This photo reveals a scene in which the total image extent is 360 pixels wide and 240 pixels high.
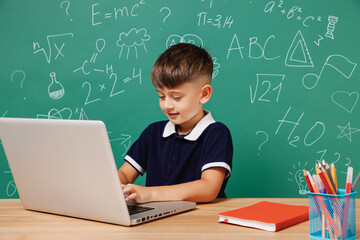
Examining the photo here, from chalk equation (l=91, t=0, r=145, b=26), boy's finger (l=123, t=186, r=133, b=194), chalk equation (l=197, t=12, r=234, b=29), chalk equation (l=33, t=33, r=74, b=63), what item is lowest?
boy's finger (l=123, t=186, r=133, b=194)

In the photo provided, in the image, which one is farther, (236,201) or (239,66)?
(239,66)

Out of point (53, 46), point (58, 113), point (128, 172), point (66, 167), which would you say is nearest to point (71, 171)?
point (66, 167)

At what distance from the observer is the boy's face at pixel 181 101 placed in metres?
1.55

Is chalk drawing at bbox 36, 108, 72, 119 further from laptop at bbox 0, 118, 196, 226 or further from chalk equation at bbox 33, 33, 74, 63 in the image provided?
laptop at bbox 0, 118, 196, 226

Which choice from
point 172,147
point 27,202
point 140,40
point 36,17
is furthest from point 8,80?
point 27,202

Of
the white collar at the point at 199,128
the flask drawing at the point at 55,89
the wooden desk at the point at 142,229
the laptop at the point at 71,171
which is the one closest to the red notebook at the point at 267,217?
the wooden desk at the point at 142,229

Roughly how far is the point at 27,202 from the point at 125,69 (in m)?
1.57

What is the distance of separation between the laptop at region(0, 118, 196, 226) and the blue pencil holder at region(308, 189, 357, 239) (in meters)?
0.37

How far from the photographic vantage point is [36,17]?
2.74 meters

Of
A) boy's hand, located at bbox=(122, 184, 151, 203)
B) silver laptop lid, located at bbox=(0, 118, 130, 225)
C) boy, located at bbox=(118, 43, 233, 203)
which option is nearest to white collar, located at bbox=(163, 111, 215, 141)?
boy, located at bbox=(118, 43, 233, 203)

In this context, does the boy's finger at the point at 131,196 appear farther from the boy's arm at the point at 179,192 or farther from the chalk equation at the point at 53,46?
the chalk equation at the point at 53,46

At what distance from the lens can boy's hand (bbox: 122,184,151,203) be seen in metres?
1.17

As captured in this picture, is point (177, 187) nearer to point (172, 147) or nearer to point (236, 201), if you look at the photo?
point (236, 201)

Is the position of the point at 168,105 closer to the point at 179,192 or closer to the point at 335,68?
the point at 179,192
